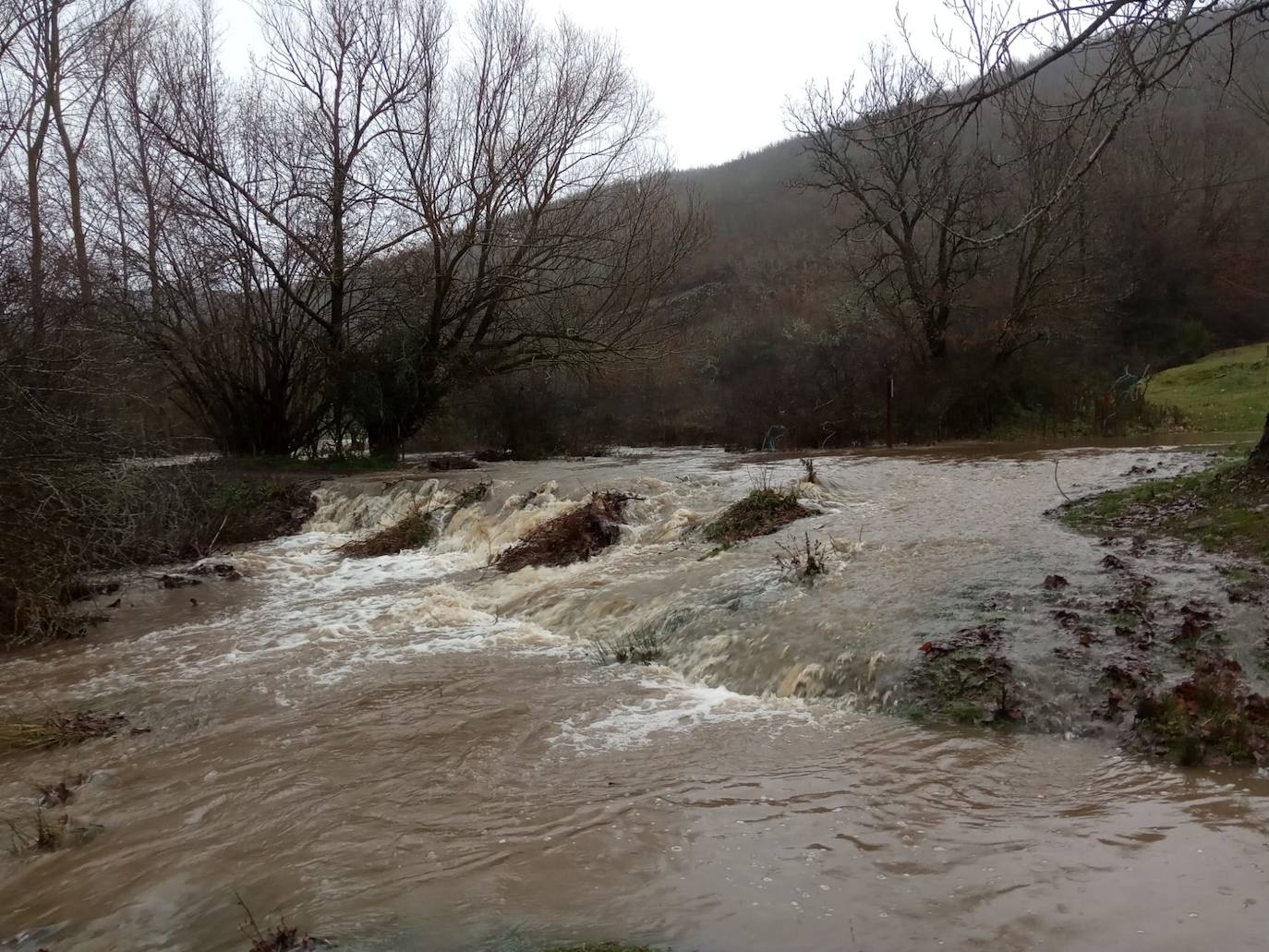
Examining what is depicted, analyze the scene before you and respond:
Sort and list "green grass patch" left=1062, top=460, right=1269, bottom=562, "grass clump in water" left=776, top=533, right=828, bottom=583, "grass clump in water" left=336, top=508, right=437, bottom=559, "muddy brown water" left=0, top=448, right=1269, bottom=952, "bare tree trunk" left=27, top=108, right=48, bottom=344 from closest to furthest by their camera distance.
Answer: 1. "muddy brown water" left=0, top=448, right=1269, bottom=952
2. "green grass patch" left=1062, top=460, right=1269, bottom=562
3. "grass clump in water" left=776, top=533, right=828, bottom=583
4. "bare tree trunk" left=27, top=108, right=48, bottom=344
5. "grass clump in water" left=336, top=508, right=437, bottom=559

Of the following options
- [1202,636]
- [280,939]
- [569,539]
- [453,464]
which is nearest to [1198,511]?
[1202,636]

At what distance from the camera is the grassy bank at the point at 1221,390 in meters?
19.0

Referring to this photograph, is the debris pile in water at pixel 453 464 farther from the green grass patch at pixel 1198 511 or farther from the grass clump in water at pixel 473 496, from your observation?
the green grass patch at pixel 1198 511

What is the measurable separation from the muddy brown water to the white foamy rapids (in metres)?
0.03

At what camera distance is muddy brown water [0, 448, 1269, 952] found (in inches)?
129

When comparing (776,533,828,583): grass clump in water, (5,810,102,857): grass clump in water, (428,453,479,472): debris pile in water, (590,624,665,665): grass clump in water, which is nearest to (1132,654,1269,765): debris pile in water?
(776,533,828,583): grass clump in water

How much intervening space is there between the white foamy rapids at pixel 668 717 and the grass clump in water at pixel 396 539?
750 cm

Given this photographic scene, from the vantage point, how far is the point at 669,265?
21.4 metres

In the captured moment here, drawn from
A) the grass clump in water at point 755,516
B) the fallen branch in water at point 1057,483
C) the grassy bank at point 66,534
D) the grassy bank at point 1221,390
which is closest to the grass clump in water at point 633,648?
the grass clump in water at point 755,516

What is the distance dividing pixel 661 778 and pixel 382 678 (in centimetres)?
309

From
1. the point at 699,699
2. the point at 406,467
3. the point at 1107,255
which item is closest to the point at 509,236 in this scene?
the point at 406,467

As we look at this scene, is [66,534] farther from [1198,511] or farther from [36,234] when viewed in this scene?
[1198,511]

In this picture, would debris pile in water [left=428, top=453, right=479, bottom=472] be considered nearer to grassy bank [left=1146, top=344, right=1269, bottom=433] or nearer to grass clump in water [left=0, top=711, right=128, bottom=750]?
grass clump in water [left=0, top=711, right=128, bottom=750]

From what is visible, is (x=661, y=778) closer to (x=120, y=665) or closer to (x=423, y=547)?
(x=120, y=665)
